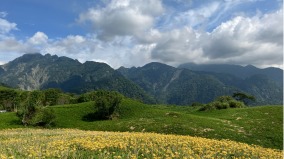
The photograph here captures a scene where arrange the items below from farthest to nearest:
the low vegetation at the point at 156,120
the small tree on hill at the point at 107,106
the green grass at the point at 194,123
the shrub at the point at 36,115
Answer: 1. the small tree on hill at the point at 107,106
2. the shrub at the point at 36,115
3. the low vegetation at the point at 156,120
4. the green grass at the point at 194,123

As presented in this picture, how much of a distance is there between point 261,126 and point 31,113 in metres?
43.8

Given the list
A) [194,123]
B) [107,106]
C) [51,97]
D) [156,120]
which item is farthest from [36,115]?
[51,97]

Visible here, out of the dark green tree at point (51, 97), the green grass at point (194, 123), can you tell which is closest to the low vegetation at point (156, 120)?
the green grass at point (194, 123)

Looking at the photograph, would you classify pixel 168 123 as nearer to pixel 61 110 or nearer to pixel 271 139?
pixel 271 139

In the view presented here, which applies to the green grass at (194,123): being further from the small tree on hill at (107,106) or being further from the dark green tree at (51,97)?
the dark green tree at (51,97)

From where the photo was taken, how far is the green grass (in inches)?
1726

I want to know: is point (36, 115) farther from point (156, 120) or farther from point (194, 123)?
point (194, 123)

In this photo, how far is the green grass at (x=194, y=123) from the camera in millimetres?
43844

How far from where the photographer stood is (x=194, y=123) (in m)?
50.7

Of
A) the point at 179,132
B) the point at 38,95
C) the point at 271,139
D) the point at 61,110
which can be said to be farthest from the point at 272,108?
the point at 38,95

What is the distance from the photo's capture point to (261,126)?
49.2m

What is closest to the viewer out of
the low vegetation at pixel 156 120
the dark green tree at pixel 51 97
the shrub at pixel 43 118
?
the low vegetation at pixel 156 120

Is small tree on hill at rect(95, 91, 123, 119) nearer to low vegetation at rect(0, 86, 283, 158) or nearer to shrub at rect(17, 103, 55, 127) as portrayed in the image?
low vegetation at rect(0, 86, 283, 158)

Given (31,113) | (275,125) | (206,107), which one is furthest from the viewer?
(206,107)
